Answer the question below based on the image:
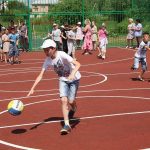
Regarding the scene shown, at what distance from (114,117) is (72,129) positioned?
4.10 ft

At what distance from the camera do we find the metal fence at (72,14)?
26.8 meters

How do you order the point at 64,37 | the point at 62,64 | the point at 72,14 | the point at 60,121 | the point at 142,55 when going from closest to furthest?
the point at 62,64, the point at 60,121, the point at 142,55, the point at 64,37, the point at 72,14

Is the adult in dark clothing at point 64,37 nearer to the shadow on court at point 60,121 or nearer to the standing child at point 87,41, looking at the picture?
the standing child at point 87,41

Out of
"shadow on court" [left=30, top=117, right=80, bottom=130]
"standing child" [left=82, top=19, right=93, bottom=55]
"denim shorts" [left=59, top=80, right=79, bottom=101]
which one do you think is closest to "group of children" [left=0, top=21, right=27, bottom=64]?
"standing child" [left=82, top=19, right=93, bottom=55]

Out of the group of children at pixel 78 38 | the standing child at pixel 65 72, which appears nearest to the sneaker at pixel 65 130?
the standing child at pixel 65 72

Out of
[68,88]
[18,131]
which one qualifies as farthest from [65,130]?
[18,131]

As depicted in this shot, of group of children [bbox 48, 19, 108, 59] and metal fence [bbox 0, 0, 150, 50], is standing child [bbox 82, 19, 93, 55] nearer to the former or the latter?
group of children [bbox 48, 19, 108, 59]

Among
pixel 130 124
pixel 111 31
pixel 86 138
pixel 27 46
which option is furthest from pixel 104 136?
pixel 111 31

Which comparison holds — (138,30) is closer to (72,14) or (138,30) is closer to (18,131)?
(72,14)

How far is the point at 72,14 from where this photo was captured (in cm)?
2717

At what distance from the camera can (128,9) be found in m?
29.6

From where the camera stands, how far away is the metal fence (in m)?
26.8


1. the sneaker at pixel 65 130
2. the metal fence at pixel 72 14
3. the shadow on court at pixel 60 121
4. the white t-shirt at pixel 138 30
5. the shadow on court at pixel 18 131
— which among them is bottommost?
the shadow on court at pixel 18 131

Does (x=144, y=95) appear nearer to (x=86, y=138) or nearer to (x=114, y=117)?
(x=114, y=117)
